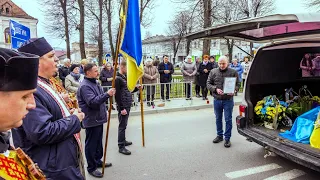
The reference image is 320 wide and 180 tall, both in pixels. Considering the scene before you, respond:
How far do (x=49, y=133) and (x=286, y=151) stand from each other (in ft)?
10.7

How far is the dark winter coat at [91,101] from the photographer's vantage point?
3.90m

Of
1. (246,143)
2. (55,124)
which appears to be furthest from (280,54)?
(55,124)

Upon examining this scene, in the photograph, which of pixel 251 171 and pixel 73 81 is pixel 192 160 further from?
pixel 73 81

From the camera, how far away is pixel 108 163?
4598 millimetres

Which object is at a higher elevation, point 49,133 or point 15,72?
point 15,72

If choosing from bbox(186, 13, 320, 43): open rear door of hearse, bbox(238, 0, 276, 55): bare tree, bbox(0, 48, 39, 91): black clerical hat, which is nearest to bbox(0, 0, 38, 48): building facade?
bbox(238, 0, 276, 55): bare tree

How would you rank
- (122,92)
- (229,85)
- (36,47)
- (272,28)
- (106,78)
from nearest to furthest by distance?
(36,47)
(272,28)
(122,92)
(229,85)
(106,78)

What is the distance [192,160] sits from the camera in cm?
473

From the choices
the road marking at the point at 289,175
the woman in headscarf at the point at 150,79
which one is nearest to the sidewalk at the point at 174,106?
the woman in headscarf at the point at 150,79

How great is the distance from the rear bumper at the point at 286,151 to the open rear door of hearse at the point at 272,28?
1730 millimetres

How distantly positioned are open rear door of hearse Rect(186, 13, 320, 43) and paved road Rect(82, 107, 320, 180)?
7.15ft

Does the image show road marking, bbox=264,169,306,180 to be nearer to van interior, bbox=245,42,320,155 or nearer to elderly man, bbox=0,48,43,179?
van interior, bbox=245,42,320,155

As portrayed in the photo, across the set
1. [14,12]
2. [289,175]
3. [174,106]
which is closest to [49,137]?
[289,175]

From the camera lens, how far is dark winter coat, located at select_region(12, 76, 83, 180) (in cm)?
207
